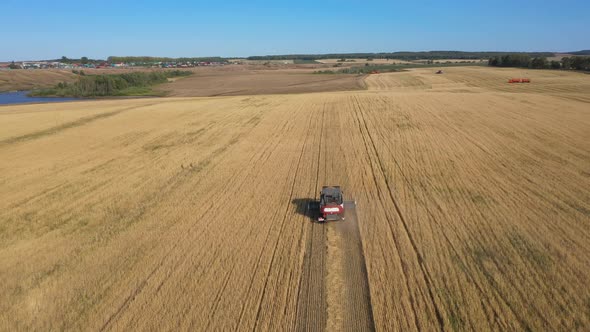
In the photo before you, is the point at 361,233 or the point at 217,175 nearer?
the point at 361,233

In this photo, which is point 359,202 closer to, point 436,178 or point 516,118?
point 436,178

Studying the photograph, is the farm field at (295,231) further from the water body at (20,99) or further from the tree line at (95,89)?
the tree line at (95,89)

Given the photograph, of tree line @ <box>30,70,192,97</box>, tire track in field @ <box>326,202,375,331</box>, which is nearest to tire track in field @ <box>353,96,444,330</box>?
tire track in field @ <box>326,202,375,331</box>

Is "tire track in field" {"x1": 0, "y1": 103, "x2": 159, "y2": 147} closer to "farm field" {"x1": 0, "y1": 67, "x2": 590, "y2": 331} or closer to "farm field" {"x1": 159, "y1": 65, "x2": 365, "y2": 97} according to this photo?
"farm field" {"x1": 0, "y1": 67, "x2": 590, "y2": 331}

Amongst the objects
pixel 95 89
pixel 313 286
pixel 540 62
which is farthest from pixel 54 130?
pixel 540 62

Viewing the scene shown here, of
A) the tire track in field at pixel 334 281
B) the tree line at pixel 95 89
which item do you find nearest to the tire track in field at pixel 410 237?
the tire track in field at pixel 334 281

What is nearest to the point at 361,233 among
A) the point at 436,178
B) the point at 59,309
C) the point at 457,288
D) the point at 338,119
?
the point at 457,288
